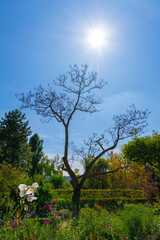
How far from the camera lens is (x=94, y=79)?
9.21 metres

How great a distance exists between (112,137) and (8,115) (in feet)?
50.1

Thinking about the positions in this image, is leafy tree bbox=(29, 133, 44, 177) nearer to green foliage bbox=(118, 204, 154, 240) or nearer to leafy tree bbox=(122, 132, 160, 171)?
leafy tree bbox=(122, 132, 160, 171)

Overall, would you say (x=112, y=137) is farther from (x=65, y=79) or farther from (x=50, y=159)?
(x=50, y=159)

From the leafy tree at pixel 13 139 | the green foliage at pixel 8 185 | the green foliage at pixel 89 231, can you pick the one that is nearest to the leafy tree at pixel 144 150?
the green foliage at pixel 89 231

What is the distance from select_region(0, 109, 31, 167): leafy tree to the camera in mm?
19172

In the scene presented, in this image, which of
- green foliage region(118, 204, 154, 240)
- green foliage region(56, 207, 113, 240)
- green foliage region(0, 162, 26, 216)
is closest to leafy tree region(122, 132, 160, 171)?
green foliage region(118, 204, 154, 240)

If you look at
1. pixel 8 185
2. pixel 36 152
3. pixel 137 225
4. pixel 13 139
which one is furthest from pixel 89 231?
pixel 36 152

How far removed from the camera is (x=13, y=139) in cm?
1977

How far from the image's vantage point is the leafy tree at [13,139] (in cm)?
1917

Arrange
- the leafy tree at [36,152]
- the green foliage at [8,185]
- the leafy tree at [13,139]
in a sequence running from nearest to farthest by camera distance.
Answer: the green foliage at [8,185] < the leafy tree at [13,139] < the leafy tree at [36,152]

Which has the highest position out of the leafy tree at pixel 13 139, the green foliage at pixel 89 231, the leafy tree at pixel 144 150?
the leafy tree at pixel 13 139

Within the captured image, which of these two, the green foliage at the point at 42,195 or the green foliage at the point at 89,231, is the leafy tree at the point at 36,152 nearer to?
the green foliage at the point at 42,195

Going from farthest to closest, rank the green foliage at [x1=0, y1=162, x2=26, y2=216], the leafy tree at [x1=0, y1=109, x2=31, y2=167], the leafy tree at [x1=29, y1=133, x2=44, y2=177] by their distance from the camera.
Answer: the leafy tree at [x1=29, y1=133, x2=44, y2=177], the leafy tree at [x1=0, y1=109, x2=31, y2=167], the green foliage at [x1=0, y1=162, x2=26, y2=216]

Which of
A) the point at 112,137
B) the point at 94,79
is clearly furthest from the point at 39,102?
the point at 112,137
